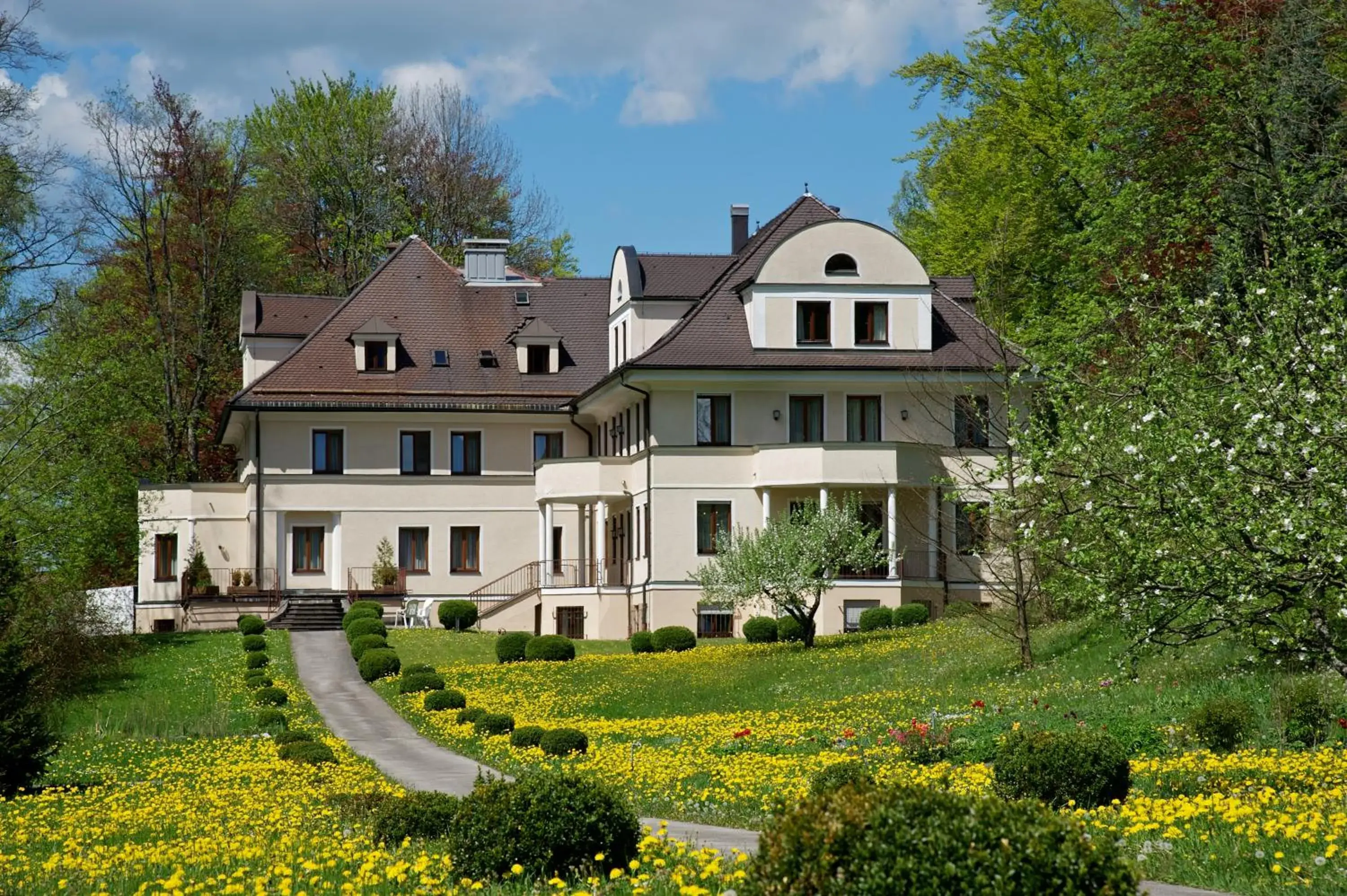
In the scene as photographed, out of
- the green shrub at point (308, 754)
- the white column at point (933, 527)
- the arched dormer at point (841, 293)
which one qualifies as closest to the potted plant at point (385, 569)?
the arched dormer at point (841, 293)

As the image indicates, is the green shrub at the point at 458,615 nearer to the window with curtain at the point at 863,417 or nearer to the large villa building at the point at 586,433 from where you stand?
the large villa building at the point at 586,433

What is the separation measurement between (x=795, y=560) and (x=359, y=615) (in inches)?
546

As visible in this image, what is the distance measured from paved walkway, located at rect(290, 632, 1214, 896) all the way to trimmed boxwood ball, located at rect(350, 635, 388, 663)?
30cm

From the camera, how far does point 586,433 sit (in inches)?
2169

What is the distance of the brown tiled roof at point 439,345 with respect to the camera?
52.8 meters

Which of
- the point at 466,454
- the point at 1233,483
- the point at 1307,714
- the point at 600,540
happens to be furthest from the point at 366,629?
the point at 1233,483

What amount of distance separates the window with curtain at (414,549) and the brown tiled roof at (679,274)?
36.2ft

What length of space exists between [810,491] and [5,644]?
28389mm

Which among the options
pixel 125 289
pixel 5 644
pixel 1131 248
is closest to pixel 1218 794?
pixel 5 644

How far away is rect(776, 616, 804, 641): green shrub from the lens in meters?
41.0

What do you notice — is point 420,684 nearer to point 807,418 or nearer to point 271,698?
point 271,698

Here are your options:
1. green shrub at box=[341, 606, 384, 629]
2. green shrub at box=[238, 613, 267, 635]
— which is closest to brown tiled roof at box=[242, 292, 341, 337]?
green shrub at box=[341, 606, 384, 629]

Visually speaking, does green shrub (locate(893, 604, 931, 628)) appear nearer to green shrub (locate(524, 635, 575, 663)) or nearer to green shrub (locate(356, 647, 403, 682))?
green shrub (locate(524, 635, 575, 663))

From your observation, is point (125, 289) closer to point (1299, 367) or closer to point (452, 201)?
point (452, 201)
